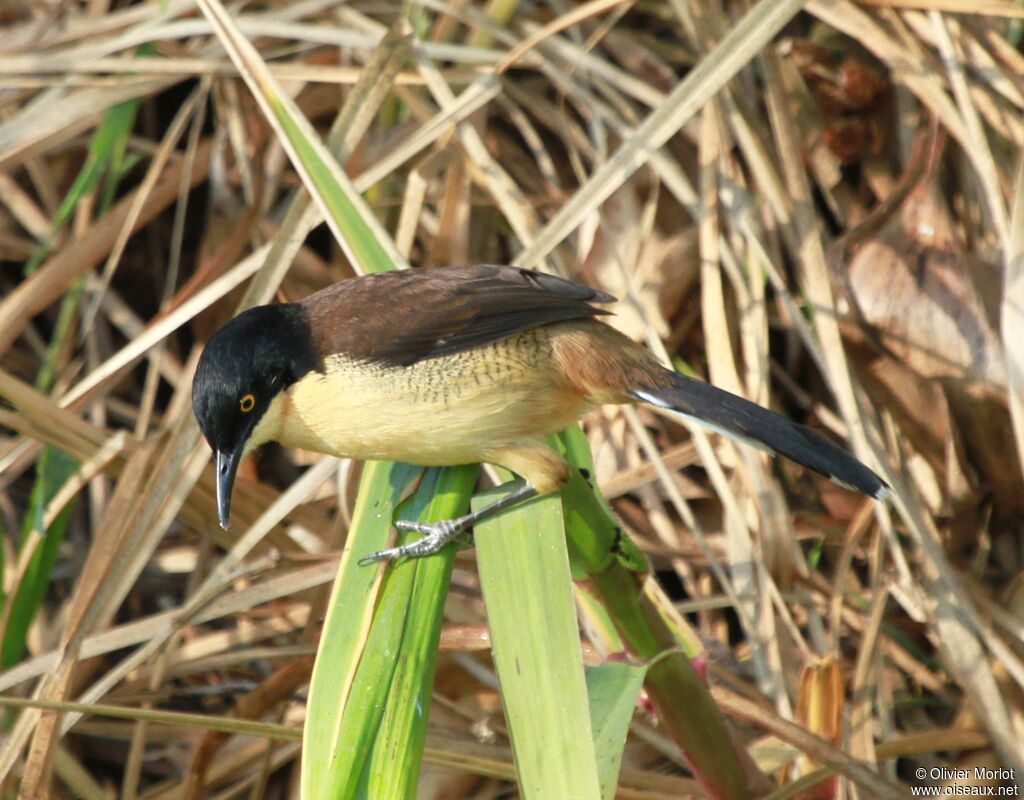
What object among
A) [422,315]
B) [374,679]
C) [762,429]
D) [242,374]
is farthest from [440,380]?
[374,679]

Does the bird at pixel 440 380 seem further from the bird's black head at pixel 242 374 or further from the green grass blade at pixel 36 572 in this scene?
the green grass blade at pixel 36 572

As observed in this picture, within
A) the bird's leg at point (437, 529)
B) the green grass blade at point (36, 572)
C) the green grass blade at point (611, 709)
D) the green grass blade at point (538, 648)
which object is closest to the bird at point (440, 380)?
the bird's leg at point (437, 529)

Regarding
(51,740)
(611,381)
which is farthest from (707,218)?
(51,740)

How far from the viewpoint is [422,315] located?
2.57 meters

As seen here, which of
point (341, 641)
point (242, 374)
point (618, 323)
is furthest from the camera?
point (618, 323)

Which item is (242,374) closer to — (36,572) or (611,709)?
(611,709)

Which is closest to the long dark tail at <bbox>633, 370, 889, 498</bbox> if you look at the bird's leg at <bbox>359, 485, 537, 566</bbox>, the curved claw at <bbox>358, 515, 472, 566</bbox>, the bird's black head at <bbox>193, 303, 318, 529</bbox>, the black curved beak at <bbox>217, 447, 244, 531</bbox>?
the bird's leg at <bbox>359, 485, 537, 566</bbox>

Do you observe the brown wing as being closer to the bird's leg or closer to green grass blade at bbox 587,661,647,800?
the bird's leg

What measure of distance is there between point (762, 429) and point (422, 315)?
0.80m

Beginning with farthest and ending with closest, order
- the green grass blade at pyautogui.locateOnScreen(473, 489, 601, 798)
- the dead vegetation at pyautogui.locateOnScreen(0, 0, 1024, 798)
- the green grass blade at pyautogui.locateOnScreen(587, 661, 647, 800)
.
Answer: the dead vegetation at pyautogui.locateOnScreen(0, 0, 1024, 798) < the green grass blade at pyautogui.locateOnScreen(587, 661, 647, 800) < the green grass blade at pyautogui.locateOnScreen(473, 489, 601, 798)

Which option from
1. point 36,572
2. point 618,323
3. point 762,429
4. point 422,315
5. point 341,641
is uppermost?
point 618,323

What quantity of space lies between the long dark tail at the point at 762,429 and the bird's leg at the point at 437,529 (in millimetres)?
504

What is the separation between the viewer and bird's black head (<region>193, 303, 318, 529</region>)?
2.42 meters

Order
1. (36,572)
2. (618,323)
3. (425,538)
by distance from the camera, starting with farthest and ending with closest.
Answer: (618,323), (36,572), (425,538)
